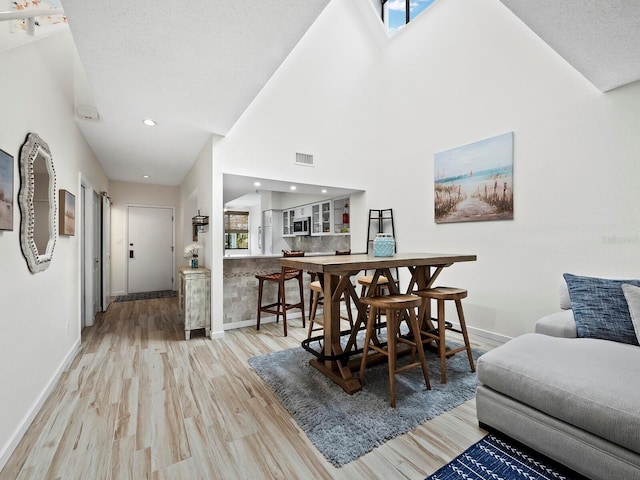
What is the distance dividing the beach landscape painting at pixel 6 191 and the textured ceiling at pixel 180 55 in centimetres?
89

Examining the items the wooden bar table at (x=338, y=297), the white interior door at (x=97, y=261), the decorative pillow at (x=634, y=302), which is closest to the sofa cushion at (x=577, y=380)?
the decorative pillow at (x=634, y=302)

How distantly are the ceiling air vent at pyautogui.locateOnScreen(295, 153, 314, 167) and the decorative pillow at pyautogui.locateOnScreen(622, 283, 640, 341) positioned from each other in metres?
3.45

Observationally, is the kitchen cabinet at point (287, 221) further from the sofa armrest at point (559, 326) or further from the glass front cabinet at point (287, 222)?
the sofa armrest at point (559, 326)

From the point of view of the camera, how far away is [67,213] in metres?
2.83

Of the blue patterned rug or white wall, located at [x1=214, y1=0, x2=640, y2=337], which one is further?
white wall, located at [x1=214, y1=0, x2=640, y2=337]

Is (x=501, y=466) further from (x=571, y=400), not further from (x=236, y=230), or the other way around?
(x=236, y=230)

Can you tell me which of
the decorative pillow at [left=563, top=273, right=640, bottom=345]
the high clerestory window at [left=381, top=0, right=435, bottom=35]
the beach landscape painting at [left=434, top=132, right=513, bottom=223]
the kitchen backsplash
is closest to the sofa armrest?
the decorative pillow at [left=563, top=273, right=640, bottom=345]

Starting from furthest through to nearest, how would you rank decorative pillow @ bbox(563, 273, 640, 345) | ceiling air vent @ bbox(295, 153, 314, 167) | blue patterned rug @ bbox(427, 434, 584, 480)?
ceiling air vent @ bbox(295, 153, 314, 167) → decorative pillow @ bbox(563, 273, 640, 345) → blue patterned rug @ bbox(427, 434, 584, 480)

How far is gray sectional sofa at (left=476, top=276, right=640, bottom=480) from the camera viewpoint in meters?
1.29

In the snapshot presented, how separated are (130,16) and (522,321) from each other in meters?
4.15

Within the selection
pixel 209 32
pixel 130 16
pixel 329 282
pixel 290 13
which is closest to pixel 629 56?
pixel 290 13

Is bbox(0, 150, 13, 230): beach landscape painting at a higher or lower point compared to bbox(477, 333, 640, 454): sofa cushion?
higher

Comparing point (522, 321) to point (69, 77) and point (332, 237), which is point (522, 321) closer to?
point (332, 237)

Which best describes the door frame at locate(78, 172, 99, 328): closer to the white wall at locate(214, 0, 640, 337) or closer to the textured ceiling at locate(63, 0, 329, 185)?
the textured ceiling at locate(63, 0, 329, 185)
